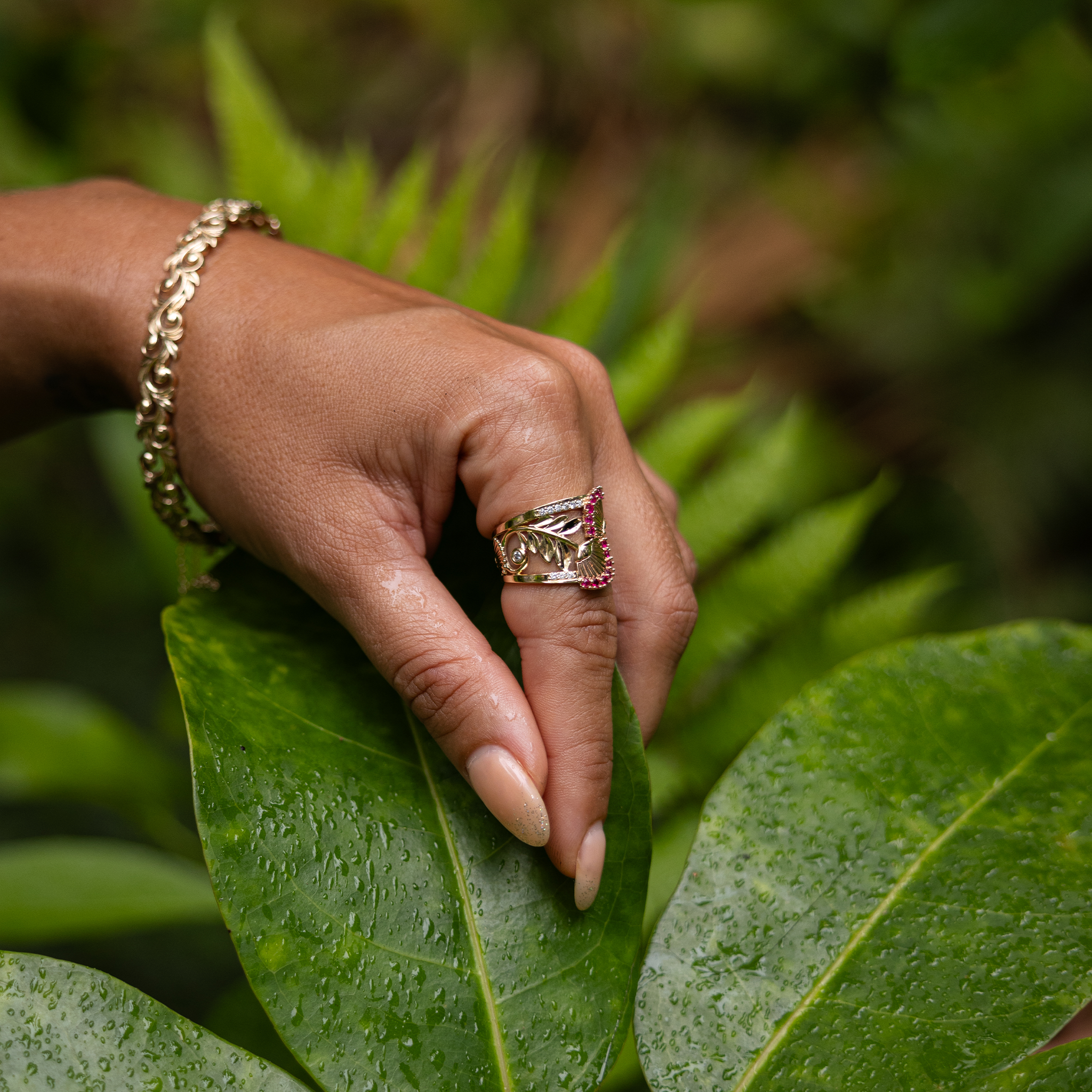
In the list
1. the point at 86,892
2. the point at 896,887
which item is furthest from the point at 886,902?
the point at 86,892

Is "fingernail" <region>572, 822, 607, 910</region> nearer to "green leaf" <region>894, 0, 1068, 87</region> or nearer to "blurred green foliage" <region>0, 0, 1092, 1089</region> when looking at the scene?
"blurred green foliage" <region>0, 0, 1092, 1089</region>

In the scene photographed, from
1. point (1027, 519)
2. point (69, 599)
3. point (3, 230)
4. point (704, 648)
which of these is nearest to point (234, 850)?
point (3, 230)

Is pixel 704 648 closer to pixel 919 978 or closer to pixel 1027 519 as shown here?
pixel 919 978

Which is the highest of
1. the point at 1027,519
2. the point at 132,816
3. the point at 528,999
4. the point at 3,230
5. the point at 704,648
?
the point at 3,230

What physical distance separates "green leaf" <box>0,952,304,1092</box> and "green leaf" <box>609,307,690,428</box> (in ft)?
2.63

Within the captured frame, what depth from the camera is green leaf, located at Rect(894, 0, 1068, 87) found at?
799mm

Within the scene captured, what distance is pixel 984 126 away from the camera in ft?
6.77

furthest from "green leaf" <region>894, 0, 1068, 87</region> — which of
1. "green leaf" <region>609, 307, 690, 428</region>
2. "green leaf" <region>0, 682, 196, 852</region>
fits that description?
"green leaf" <region>0, 682, 196, 852</region>

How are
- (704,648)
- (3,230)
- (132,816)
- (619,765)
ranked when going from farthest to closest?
1. (132,816)
2. (704,648)
3. (3,230)
4. (619,765)

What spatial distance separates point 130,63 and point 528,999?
3.04 meters

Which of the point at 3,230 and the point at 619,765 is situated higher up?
the point at 3,230

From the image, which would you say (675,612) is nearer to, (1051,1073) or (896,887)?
(896,887)

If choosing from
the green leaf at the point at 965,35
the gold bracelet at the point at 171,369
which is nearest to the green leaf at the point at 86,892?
the gold bracelet at the point at 171,369

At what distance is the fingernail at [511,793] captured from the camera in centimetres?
A: 53
